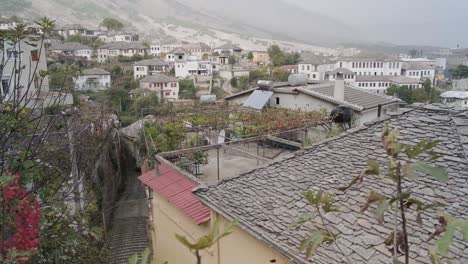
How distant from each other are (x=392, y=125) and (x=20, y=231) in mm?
5256

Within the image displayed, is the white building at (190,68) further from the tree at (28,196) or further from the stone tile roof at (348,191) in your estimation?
the tree at (28,196)

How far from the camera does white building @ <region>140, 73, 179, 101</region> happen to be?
167 feet

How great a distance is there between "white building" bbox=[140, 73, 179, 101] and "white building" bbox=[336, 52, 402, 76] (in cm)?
4508

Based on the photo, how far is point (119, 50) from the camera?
73125 mm

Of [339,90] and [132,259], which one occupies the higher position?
[132,259]


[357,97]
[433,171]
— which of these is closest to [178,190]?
[433,171]

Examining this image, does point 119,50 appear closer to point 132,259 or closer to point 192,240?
point 192,240

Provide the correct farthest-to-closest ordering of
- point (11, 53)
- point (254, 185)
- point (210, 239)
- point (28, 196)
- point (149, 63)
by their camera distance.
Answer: point (149, 63) < point (254, 185) < point (11, 53) < point (28, 196) < point (210, 239)

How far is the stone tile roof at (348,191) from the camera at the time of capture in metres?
3.91

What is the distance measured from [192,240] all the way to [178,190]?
1469 mm

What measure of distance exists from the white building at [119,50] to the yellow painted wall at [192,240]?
219 feet

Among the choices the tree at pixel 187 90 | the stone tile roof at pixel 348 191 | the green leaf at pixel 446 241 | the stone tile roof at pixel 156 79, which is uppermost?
the green leaf at pixel 446 241

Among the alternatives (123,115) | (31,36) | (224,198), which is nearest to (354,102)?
(224,198)

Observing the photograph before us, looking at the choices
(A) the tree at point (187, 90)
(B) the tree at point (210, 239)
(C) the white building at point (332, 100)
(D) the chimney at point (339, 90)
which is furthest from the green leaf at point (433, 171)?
(A) the tree at point (187, 90)
